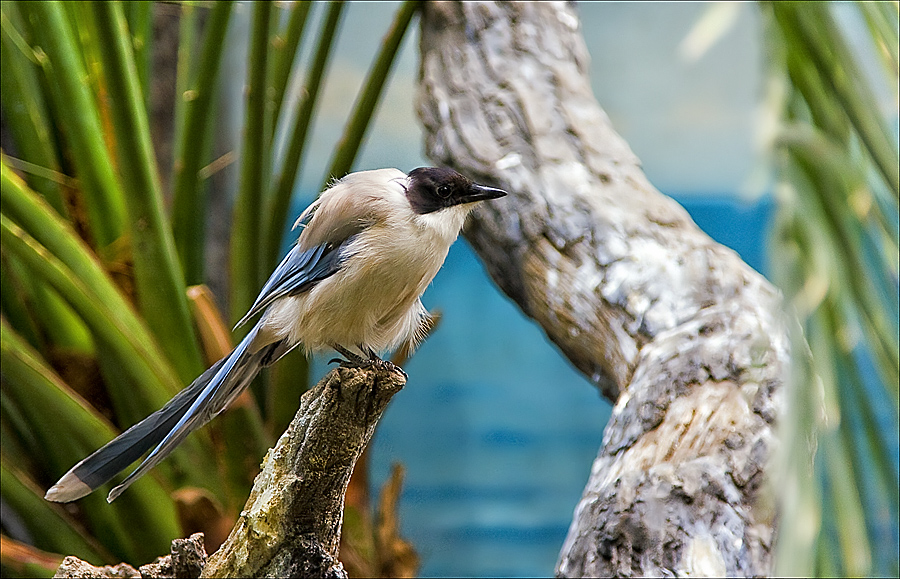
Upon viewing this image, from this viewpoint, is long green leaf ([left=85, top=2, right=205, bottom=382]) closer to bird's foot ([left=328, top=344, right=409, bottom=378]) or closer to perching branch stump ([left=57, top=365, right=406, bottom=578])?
bird's foot ([left=328, top=344, right=409, bottom=378])

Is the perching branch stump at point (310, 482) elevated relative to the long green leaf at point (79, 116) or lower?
lower

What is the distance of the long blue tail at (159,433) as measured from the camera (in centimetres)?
101

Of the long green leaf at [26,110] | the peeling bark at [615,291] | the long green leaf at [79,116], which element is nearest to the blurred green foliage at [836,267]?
the peeling bark at [615,291]

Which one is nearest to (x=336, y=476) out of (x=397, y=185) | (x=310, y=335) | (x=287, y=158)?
(x=310, y=335)

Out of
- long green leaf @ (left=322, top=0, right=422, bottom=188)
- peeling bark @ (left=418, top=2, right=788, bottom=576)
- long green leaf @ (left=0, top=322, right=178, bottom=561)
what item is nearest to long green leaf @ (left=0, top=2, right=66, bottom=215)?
long green leaf @ (left=0, top=322, right=178, bottom=561)

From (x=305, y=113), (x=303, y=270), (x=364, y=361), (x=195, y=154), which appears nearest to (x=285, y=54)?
(x=305, y=113)

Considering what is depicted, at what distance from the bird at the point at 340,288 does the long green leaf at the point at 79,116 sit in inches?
31.8

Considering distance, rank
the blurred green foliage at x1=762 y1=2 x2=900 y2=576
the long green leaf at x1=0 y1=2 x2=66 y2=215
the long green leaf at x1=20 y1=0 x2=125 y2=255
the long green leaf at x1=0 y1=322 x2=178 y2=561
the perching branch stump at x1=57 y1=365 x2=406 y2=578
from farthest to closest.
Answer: the long green leaf at x1=0 y1=2 x2=66 y2=215
the long green leaf at x1=20 y1=0 x2=125 y2=255
the long green leaf at x1=0 y1=322 x2=178 y2=561
the perching branch stump at x1=57 y1=365 x2=406 y2=578
the blurred green foliage at x1=762 y1=2 x2=900 y2=576

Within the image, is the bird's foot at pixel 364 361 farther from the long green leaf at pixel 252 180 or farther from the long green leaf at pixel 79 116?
the long green leaf at pixel 79 116

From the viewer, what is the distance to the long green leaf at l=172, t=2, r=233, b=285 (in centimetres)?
163

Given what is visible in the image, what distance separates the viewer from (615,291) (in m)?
1.45

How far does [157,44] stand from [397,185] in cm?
177

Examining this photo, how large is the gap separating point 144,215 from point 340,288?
28.5 inches

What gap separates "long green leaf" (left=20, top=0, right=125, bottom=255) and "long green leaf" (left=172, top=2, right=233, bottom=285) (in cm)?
13
